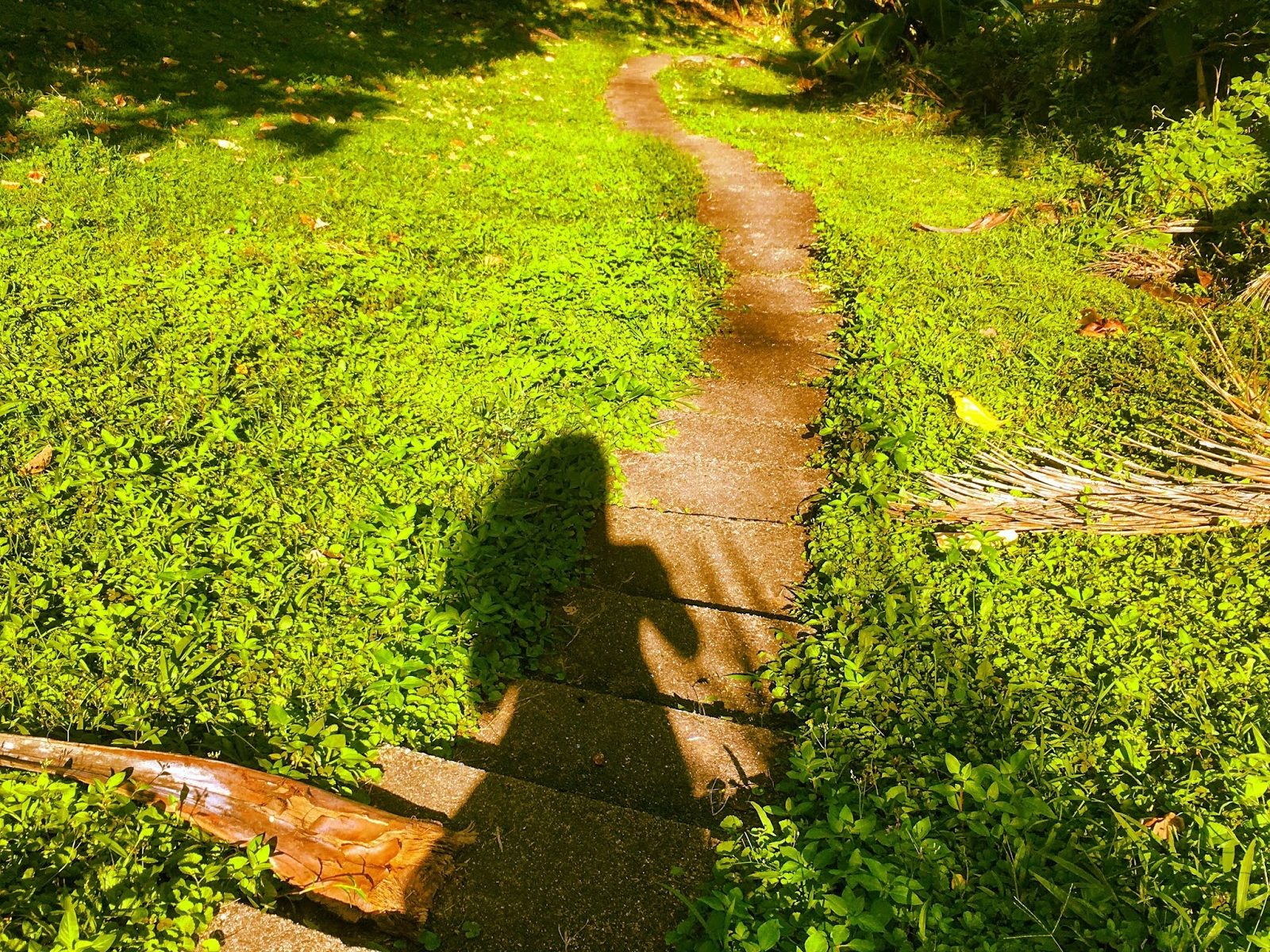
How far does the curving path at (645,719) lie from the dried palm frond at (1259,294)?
2.83 meters

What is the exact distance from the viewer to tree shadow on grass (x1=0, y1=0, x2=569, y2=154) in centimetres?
714

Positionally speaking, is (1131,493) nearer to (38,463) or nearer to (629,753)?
(629,753)

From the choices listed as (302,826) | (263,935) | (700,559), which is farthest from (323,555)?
(263,935)

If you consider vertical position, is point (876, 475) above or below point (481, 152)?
below

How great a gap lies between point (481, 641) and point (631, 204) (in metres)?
5.56

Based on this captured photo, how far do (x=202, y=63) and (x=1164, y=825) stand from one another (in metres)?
10.5

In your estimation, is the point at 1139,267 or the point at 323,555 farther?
the point at 1139,267

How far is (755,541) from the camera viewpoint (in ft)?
12.4

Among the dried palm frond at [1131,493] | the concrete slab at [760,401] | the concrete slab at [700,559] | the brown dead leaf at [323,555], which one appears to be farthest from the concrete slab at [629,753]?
the concrete slab at [760,401]

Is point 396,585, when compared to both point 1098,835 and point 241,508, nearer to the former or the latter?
point 241,508

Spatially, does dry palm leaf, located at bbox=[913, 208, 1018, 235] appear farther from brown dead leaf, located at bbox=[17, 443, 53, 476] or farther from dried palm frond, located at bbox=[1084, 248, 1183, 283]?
brown dead leaf, located at bbox=[17, 443, 53, 476]

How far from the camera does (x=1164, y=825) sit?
89.2 inches

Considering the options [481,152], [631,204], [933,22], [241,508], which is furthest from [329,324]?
[933,22]

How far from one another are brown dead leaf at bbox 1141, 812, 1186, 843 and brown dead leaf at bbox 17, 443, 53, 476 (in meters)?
4.56
